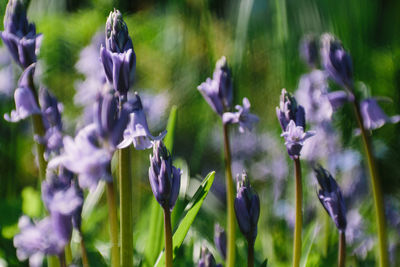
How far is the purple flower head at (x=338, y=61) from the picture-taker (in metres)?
0.69

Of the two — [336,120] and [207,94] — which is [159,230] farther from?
[336,120]

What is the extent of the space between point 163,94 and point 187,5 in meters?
→ 0.72

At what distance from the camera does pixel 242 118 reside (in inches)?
29.0

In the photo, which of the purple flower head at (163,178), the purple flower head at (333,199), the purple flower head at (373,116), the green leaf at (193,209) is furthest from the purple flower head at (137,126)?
the purple flower head at (373,116)

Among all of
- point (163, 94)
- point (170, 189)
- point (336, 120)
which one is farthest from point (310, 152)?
point (163, 94)

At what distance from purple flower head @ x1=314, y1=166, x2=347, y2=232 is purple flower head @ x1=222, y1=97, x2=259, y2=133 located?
0.14 m

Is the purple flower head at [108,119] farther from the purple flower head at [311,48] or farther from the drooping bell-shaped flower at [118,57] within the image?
the purple flower head at [311,48]

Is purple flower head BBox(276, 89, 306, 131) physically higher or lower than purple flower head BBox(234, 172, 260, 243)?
higher

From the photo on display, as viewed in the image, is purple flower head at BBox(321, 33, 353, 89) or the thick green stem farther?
purple flower head at BBox(321, 33, 353, 89)

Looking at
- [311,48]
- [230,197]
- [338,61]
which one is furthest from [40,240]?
[311,48]

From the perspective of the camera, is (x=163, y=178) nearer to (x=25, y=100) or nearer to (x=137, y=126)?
(x=137, y=126)

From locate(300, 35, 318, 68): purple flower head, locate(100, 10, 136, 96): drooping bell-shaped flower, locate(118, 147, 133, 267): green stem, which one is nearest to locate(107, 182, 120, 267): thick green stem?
locate(118, 147, 133, 267): green stem

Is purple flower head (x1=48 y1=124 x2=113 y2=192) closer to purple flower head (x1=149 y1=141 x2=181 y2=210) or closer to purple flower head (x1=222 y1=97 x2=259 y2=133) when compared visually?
purple flower head (x1=149 y1=141 x2=181 y2=210)

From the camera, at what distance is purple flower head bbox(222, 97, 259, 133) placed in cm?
72
